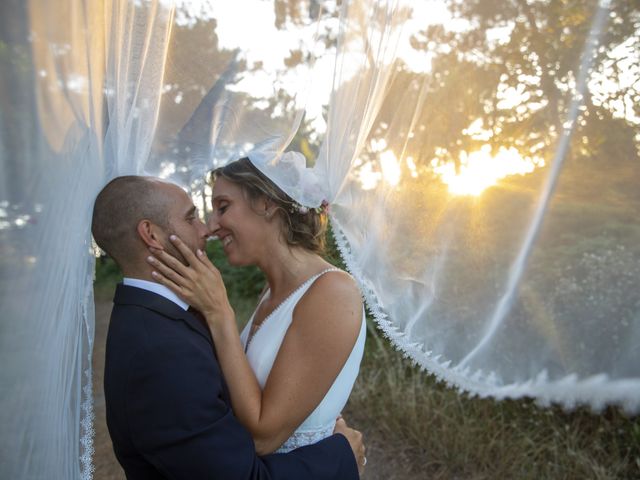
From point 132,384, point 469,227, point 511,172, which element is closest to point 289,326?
point 132,384

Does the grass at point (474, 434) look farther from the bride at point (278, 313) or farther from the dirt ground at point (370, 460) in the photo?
the bride at point (278, 313)

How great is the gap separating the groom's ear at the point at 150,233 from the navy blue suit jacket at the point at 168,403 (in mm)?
159

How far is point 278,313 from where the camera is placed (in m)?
2.31

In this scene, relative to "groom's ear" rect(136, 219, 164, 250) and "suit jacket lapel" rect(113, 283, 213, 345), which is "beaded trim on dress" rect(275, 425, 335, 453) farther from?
"groom's ear" rect(136, 219, 164, 250)

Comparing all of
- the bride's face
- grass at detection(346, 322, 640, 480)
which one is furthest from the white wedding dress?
grass at detection(346, 322, 640, 480)

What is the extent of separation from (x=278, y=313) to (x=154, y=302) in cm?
68

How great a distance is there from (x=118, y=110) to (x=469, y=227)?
1470 mm

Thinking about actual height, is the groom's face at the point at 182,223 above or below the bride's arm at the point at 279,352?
above

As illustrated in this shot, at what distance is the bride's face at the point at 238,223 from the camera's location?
89.3 inches

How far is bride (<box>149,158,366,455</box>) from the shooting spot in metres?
1.84

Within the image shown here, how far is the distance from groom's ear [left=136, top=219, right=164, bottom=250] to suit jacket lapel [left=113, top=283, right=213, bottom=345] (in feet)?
0.51

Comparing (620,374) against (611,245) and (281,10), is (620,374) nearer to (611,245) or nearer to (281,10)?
(611,245)

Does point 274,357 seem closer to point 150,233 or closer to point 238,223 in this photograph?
point 238,223

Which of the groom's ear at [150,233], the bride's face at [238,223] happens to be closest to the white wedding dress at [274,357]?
the bride's face at [238,223]
